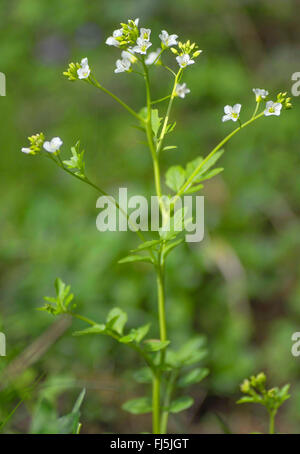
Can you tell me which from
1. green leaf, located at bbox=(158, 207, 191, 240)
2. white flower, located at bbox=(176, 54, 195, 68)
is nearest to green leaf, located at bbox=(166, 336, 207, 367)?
green leaf, located at bbox=(158, 207, 191, 240)

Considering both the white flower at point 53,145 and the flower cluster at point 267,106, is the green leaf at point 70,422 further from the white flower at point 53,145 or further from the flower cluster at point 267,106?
the flower cluster at point 267,106

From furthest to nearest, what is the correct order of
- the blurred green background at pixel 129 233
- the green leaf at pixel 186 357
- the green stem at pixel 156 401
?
1. the blurred green background at pixel 129 233
2. the green leaf at pixel 186 357
3. the green stem at pixel 156 401

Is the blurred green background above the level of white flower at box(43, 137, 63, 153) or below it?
above

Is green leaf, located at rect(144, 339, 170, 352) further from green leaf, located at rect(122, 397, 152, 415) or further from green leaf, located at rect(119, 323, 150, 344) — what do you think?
green leaf, located at rect(122, 397, 152, 415)

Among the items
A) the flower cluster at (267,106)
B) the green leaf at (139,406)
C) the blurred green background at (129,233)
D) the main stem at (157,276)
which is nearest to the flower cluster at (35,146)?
the main stem at (157,276)

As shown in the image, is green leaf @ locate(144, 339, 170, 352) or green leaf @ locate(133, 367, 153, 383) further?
green leaf @ locate(133, 367, 153, 383)

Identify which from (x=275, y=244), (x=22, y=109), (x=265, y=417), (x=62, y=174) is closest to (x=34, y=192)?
(x=62, y=174)
